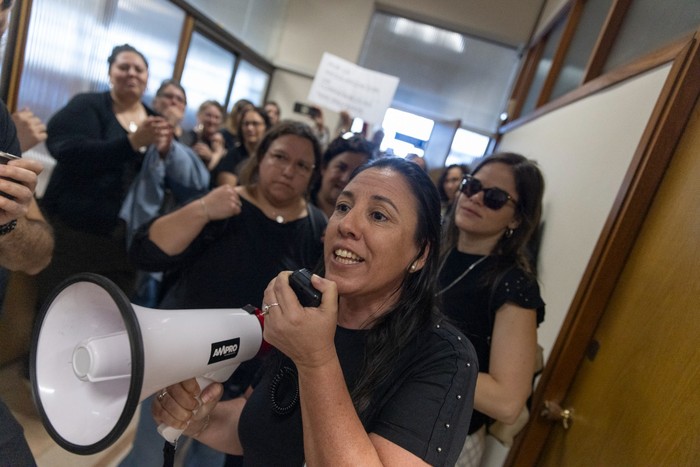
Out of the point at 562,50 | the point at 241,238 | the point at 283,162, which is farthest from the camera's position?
the point at 562,50

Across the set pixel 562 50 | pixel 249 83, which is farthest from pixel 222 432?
pixel 249 83

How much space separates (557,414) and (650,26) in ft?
5.26

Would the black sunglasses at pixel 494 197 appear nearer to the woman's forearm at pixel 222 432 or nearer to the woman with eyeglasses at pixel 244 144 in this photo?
the woman's forearm at pixel 222 432

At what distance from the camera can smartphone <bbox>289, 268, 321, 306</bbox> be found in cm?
75

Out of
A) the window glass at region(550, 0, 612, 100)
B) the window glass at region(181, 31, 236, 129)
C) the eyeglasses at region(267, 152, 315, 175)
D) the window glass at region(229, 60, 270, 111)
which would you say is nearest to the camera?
the eyeglasses at region(267, 152, 315, 175)

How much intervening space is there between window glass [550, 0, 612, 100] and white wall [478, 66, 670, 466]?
0.52m

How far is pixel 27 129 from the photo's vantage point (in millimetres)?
1613

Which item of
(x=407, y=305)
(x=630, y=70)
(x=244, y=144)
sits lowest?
(x=407, y=305)

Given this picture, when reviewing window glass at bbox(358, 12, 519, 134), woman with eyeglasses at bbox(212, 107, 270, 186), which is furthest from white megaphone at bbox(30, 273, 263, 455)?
window glass at bbox(358, 12, 519, 134)

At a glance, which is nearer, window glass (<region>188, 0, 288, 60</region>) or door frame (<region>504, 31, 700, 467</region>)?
door frame (<region>504, 31, 700, 467</region>)

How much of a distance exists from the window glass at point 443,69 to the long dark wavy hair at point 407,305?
5.05m

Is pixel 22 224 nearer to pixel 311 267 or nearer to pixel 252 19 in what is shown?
pixel 311 267

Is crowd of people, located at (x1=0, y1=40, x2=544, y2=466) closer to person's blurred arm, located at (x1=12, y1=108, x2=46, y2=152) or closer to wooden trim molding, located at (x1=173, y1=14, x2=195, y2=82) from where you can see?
person's blurred arm, located at (x1=12, y1=108, x2=46, y2=152)

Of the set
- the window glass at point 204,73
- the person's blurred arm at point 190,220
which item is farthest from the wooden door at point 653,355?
the window glass at point 204,73
